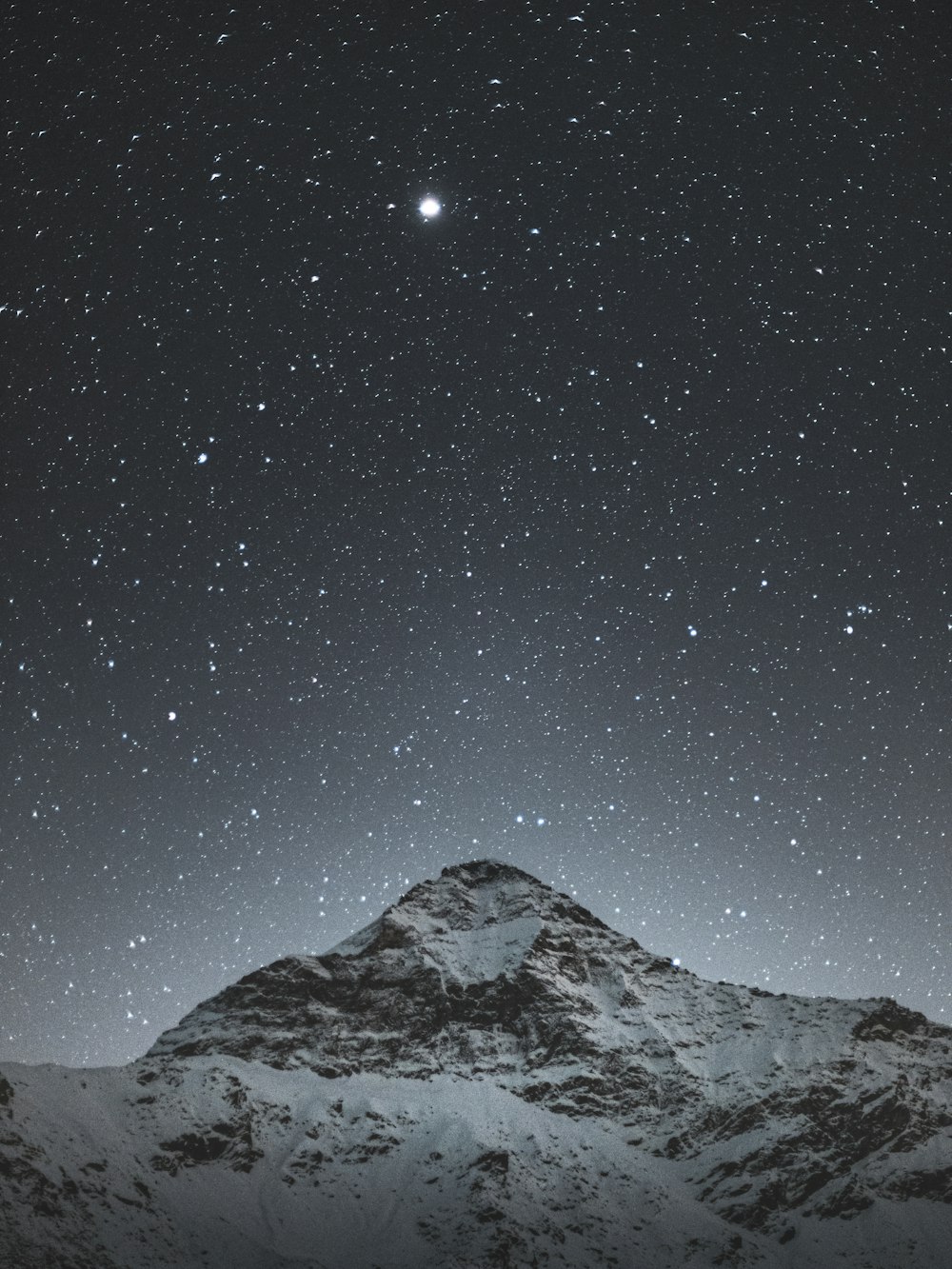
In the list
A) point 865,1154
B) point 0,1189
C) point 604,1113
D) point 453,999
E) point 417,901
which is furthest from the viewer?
point 417,901

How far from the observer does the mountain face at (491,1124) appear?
9738cm

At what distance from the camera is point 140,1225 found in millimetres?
92625

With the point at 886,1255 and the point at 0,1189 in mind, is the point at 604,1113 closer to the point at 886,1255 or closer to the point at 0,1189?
the point at 886,1255

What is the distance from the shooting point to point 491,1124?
12250 centimetres

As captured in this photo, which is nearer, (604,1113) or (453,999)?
(604,1113)

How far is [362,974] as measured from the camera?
522 ft

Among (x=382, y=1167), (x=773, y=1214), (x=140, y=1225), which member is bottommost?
(x=773, y=1214)

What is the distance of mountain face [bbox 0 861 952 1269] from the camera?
97.4 meters

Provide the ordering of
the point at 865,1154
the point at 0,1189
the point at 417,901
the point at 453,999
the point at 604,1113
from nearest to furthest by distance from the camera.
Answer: the point at 0,1189 → the point at 865,1154 → the point at 604,1113 → the point at 453,999 → the point at 417,901

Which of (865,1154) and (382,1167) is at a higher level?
(382,1167)

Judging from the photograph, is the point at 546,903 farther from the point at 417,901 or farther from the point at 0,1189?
the point at 0,1189

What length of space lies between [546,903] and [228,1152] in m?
82.8

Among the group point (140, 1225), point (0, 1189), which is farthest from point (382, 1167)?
point (0, 1189)

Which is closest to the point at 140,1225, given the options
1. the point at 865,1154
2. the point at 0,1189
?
the point at 0,1189
